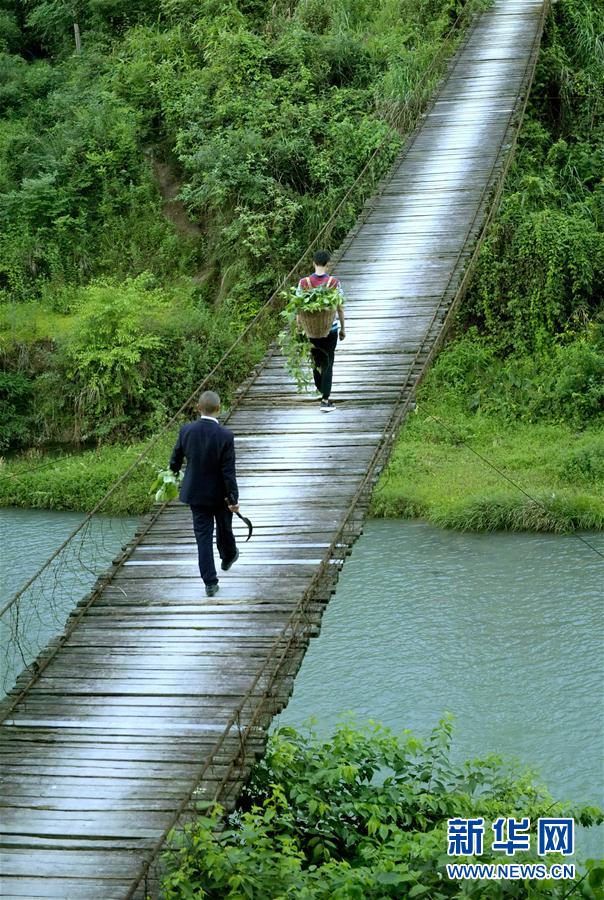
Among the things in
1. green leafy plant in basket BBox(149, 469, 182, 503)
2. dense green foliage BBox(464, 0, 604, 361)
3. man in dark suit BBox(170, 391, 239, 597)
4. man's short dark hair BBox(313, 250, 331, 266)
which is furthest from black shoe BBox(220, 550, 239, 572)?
dense green foliage BBox(464, 0, 604, 361)

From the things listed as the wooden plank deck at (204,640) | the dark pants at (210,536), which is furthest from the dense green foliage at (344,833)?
the dark pants at (210,536)

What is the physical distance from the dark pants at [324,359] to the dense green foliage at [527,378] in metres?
4.64

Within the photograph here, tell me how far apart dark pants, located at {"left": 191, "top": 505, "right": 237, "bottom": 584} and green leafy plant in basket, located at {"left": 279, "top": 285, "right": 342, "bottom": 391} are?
7.29 feet

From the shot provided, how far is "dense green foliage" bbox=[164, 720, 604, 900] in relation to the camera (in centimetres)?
546

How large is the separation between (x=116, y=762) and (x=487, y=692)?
491 centimetres

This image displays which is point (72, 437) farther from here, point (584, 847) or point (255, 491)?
point (584, 847)

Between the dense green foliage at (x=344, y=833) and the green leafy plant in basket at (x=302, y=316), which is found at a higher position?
the green leafy plant in basket at (x=302, y=316)

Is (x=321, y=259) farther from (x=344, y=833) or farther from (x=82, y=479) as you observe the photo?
(x=82, y=479)

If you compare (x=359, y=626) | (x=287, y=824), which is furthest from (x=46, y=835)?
(x=359, y=626)

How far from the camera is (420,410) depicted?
51.0 ft

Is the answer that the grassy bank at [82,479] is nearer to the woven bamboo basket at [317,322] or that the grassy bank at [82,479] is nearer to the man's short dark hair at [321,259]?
the woven bamboo basket at [317,322]

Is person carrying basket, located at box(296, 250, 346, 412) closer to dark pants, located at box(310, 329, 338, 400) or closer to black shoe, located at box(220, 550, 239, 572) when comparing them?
dark pants, located at box(310, 329, 338, 400)

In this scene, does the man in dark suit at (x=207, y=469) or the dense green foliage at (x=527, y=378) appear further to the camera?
the dense green foliage at (x=527, y=378)

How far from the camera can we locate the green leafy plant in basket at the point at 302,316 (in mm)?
Result: 9062
